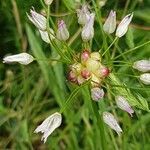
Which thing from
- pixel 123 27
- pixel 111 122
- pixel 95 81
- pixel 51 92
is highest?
pixel 123 27

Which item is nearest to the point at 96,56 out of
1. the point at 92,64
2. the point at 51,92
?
the point at 92,64

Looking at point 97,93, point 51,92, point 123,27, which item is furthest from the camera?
point 51,92

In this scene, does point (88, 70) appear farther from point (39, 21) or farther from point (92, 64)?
point (39, 21)

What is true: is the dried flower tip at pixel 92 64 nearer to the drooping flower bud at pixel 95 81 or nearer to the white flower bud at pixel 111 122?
the drooping flower bud at pixel 95 81

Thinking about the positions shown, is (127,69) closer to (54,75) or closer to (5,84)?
(54,75)

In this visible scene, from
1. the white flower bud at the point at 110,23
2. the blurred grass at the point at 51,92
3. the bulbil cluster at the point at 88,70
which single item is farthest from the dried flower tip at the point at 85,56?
the blurred grass at the point at 51,92

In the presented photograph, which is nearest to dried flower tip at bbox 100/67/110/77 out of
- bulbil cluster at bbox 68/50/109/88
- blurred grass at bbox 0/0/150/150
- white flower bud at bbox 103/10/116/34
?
bulbil cluster at bbox 68/50/109/88

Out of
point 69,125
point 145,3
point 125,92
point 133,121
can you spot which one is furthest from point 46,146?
point 125,92
